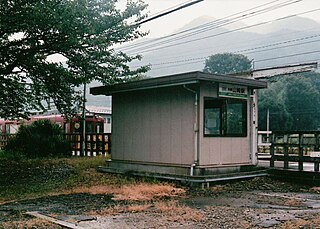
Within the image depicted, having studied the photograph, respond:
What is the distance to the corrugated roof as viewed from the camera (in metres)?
10.9

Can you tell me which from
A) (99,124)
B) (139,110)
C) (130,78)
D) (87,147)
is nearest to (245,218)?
(139,110)

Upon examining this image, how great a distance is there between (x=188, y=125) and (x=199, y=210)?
4045 millimetres

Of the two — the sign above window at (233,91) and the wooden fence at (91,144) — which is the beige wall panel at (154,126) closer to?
the sign above window at (233,91)

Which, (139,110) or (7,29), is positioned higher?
(7,29)

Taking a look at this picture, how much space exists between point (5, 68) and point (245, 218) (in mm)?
10491

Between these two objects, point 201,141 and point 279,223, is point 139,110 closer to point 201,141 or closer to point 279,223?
point 201,141

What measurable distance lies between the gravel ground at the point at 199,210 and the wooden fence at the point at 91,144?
9801mm

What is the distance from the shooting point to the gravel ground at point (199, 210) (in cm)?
657

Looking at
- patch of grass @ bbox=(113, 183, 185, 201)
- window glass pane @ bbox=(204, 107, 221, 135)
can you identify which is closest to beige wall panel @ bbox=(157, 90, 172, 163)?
window glass pane @ bbox=(204, 107, 221, 135)

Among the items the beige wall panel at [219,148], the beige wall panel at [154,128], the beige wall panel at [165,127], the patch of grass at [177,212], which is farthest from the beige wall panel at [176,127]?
the patch of grass at [177,212]

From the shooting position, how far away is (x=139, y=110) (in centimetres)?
1323

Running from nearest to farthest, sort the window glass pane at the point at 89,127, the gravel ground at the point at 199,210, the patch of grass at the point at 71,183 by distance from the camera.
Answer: the gravel ground at the point at 199,210 → the patch of grass at the point at 71,183 → the window glass pane at the point at 89,127

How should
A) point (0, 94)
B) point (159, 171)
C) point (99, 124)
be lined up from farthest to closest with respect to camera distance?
point (99, 124) → point (0, 94) → point (159, 171)

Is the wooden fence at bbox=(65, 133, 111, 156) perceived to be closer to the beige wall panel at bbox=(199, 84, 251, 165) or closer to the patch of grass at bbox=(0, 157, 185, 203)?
the patch of grass at bbox=(0, 157, 185, 203)
